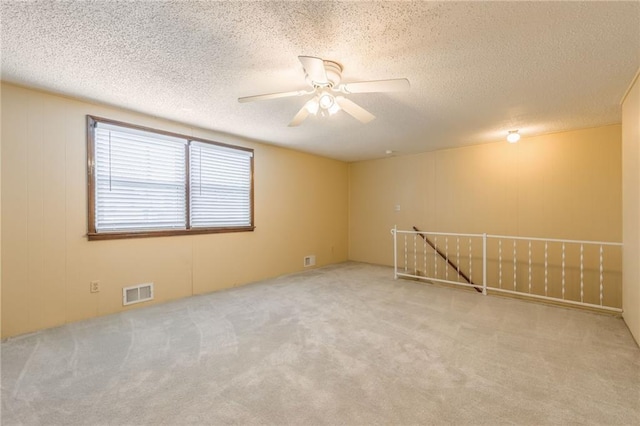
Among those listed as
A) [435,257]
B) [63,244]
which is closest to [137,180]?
[63,244]

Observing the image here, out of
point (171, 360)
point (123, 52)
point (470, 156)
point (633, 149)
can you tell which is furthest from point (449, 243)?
point (123, 52)

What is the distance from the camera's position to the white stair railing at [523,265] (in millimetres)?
3824

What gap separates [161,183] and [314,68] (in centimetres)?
273

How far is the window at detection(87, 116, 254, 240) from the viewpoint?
3.15 meters

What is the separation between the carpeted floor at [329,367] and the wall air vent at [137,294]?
0.18 meters

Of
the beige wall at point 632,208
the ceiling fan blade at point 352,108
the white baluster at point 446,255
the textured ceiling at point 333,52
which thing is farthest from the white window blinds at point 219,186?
the beige wall at point 632,208

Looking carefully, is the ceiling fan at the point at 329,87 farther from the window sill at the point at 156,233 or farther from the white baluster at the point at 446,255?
the white baluster at the point at 446,255

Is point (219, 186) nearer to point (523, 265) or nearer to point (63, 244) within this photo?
point (63, 244)

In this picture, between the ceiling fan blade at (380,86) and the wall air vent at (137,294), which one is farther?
the wall air vent at (137,294)

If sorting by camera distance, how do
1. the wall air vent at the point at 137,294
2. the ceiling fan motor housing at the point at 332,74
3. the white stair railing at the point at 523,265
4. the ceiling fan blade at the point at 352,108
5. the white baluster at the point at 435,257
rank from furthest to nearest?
1. the white baluster at the point at 435,257
2. the white stair railing at the point at 523,265
3. the wall air vent at the point at 137,294
4. the ceiling fan blade at the point at 352,108
5. the ceiling fan motor housing at the point at 332,74

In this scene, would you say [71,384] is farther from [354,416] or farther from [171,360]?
[354,416]

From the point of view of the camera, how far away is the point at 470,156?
196 inches

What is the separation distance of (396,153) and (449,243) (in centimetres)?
199

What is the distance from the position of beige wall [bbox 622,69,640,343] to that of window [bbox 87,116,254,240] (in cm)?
444
